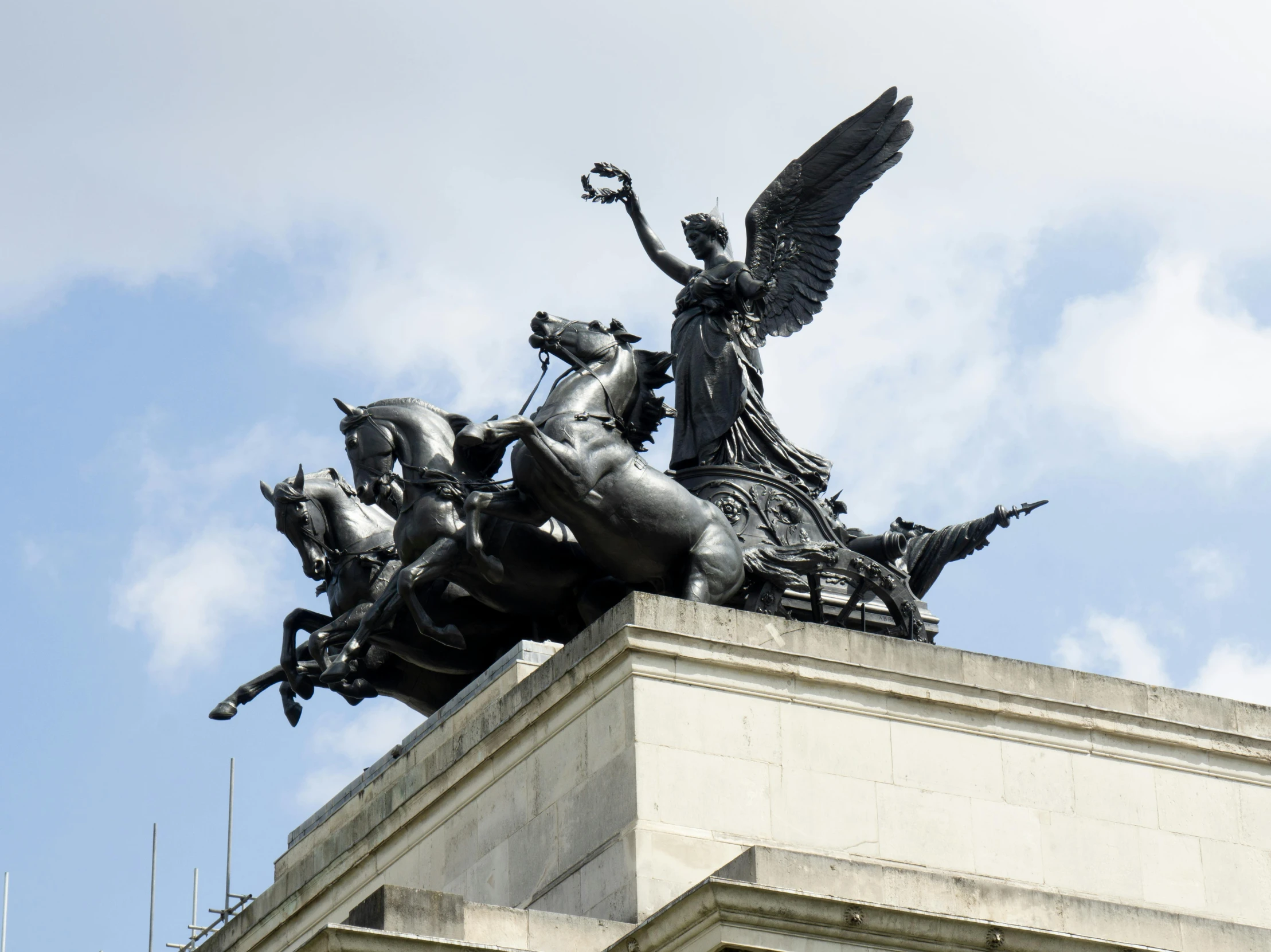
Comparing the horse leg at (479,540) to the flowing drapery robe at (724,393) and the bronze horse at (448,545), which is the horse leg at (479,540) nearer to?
the bronze horse at (448,545)

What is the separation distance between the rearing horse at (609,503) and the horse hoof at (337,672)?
1.57m

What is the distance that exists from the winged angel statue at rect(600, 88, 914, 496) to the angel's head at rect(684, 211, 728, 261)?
0.01 meters

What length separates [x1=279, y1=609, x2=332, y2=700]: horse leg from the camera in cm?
1941

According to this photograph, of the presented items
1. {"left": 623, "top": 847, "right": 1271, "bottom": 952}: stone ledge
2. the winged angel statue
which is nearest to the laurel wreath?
the winged angel statue

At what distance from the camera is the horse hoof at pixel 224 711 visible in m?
19.7

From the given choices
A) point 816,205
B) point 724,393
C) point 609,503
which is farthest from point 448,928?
point 816,205

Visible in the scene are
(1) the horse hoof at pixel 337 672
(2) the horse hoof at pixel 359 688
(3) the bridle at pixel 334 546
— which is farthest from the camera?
(3) the bridle at pixel 334 546

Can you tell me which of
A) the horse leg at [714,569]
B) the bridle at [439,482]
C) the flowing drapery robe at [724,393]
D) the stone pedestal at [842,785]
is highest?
the flowing drapery robe at [724,393]

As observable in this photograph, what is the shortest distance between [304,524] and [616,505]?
459cm

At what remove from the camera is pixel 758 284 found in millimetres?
20500

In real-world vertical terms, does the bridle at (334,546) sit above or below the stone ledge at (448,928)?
above

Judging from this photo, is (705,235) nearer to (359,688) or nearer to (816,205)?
(816,205)

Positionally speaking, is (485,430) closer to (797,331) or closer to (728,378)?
(728,378)

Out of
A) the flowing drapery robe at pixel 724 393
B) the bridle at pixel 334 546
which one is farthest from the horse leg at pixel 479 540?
the flowing drapery robe at pixel 724 393
